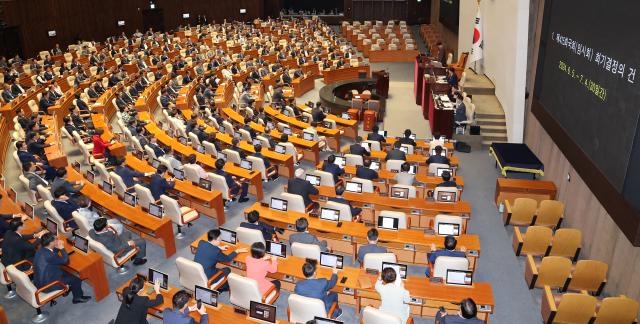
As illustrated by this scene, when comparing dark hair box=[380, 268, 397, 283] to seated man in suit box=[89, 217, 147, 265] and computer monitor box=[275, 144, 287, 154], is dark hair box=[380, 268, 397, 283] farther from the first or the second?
computer monitor box=[275, 144, 287, 154]

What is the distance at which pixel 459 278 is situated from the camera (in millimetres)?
8086

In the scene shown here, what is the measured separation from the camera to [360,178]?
12.4 meters

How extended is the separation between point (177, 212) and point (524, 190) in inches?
336

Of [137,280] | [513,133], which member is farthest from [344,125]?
[137,280]

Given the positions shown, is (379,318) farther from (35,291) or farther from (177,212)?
(177,212)

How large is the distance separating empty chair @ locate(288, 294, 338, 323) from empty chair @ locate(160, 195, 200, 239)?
462cm

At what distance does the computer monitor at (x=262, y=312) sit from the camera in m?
7.24

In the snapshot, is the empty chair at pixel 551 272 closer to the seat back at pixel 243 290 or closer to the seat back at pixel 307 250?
the seat back at pixel 307 250

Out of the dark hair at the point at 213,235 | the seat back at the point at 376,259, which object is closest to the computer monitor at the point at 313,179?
the dark hair at the point at 213,235

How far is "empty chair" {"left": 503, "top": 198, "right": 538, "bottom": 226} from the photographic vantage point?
11297 millimetres

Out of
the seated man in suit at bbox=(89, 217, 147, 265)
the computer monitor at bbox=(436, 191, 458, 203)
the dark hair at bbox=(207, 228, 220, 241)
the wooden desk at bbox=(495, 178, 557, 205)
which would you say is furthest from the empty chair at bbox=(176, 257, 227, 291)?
the wooden desk at bbox=(495, 178, 557, 205)

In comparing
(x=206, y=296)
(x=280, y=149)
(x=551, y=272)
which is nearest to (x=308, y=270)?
(x=206, y=296)

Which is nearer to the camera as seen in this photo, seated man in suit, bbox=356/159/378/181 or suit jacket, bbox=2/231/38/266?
suit jacket, bbox=2/231/38/266

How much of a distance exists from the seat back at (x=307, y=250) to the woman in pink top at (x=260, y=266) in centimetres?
68
